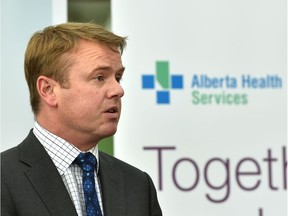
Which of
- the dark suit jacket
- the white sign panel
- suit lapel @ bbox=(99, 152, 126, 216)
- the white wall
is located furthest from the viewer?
the white sign panel

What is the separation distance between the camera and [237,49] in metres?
3.98

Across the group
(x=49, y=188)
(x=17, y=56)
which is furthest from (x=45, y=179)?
(x=17, y=56)

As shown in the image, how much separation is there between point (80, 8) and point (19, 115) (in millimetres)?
660

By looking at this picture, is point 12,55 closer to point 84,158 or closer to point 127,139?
point 127,139

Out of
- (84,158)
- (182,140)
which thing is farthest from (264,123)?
(84,158)

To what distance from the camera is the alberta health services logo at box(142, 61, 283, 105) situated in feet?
12.8

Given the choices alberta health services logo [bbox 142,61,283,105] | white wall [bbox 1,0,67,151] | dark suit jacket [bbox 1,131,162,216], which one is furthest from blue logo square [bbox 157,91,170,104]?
dark suit jacket [bbox 1,131,162,216]

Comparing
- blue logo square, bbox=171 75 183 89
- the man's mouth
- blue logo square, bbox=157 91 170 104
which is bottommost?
the man's mouth

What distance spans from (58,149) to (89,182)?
0.14 m

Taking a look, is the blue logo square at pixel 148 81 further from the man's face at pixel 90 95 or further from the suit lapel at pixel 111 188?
the man's face at pixel 90 95

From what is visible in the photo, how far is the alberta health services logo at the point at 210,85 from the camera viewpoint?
12.8 ft

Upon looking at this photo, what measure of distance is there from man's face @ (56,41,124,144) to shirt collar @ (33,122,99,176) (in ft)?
0.14

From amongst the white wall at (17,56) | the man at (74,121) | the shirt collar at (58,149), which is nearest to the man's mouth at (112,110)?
the man at (74,121)

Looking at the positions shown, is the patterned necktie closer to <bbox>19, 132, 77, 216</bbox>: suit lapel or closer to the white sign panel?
<bbox>19, 132, 77, 216</bbox>: suit lapel
